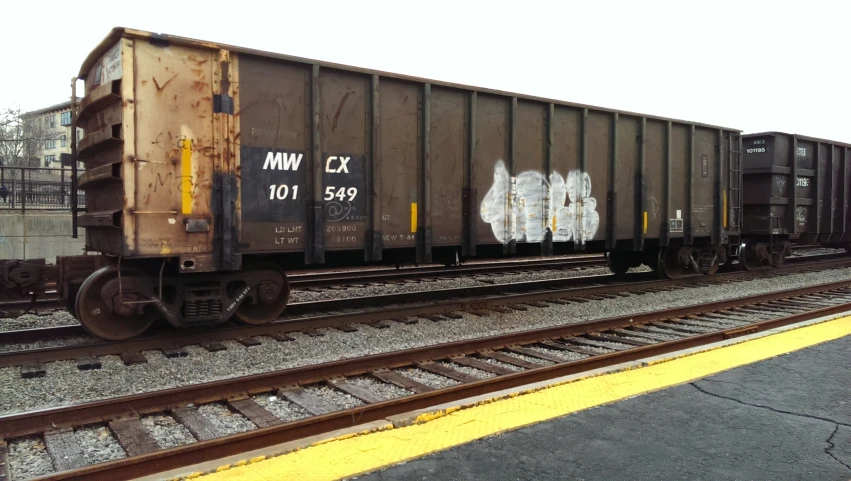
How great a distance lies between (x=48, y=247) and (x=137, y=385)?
12.0 metres

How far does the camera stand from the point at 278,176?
687cm

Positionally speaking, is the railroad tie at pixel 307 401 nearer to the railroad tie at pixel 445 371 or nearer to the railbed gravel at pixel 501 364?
the railroad tie at pixel 445 371

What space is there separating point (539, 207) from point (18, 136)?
45137 millimetres

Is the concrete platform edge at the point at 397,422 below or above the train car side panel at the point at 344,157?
below

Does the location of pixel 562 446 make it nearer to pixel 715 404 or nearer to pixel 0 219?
pixel 715 404

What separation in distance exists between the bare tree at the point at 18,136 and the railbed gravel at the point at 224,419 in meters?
38.9

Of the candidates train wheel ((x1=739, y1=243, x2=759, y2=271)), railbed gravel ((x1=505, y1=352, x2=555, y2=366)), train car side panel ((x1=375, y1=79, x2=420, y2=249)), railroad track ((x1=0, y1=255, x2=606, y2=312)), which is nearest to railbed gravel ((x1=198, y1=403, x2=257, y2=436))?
railbed gravel ((x1=505, y1=352, x2=555, y2=366))

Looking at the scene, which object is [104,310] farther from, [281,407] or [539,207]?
[539,207]

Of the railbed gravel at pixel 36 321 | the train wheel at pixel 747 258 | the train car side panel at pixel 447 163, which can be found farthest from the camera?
the train wheel at pixel 747 258

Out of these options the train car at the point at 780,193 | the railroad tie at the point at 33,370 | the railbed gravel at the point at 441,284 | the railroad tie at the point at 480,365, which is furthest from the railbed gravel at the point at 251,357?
the train car at the point at 780,193

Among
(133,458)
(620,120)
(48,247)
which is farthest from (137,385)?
(48,247)

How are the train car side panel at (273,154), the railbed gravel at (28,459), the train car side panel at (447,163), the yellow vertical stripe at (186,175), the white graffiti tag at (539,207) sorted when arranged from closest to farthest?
the railbed gravel at (28,459)
the yellow vertical stripe at (186,175)
the train car side panel at (273,154)
the train car side panel at (447,163)
the white graffiti tag at (539,207)

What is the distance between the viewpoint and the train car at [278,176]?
611 cm

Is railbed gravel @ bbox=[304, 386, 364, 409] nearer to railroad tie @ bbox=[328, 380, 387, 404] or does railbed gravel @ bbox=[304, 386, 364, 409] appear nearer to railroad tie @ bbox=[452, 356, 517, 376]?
railroad tie @ bbox=[328, 380, 387, 404]
